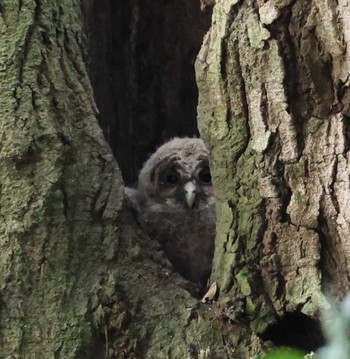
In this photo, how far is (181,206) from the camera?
3.30m

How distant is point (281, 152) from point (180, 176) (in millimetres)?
1301

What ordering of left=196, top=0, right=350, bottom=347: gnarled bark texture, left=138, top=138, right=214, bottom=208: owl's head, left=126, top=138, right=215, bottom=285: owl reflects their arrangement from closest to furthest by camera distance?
left=196, top=0, right=350, bottom=347: gnarled bark texture
left=126, top=138, right=215, bottom=285: owl
left=138, top=138, right=214, bottom=208: owl's head

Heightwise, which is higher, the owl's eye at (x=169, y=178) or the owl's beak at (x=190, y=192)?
the owl's eye at (x=169, y=178)

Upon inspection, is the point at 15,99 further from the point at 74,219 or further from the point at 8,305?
the point at 8,305

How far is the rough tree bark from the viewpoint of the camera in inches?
79.9

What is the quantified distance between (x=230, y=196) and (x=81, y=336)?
0.61 metres

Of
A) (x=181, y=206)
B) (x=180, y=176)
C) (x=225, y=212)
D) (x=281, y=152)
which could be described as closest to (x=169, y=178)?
(x=180, y=176)

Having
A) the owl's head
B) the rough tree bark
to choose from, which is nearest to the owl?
the owl's head

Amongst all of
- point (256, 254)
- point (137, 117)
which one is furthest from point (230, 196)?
point (137, 117)

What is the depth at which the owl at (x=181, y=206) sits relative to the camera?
10.3ft

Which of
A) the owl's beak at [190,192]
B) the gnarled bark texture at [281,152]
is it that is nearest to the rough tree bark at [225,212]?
the gnarled bark texture at [281,152]

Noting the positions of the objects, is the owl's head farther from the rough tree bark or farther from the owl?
the rough tree bark

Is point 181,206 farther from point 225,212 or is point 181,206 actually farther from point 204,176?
point 225,212

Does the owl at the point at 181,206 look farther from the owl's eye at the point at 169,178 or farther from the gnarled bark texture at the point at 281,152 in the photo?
the gnarled bark texture at the point at 281,152
